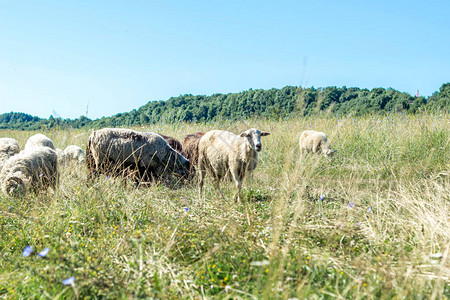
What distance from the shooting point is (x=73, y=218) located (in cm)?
408

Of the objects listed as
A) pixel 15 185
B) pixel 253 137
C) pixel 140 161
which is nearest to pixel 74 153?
pixel 15 185

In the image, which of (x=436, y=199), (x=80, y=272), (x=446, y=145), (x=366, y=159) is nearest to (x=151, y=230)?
(x=80, y=272)

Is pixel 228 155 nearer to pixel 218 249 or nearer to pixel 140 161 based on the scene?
pixel 140 161

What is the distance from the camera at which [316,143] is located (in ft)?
30.9

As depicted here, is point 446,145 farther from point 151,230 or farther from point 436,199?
point 151,230

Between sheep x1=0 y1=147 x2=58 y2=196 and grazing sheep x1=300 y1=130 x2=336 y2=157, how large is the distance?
20.8 ft

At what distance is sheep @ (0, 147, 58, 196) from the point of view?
A: 5676 mm

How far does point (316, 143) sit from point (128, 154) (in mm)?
5219

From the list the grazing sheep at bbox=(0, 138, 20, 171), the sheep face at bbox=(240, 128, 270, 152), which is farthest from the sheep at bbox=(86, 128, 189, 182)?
the grazing sheep at bbox=(0, 138, 20, 171)

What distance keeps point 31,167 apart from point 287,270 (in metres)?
5.01

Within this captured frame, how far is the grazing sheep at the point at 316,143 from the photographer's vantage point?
913 centimetres

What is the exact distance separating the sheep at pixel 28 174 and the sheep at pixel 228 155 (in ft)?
8.52

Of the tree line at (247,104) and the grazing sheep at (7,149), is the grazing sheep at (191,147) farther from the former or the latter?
the tree line at (247,104)

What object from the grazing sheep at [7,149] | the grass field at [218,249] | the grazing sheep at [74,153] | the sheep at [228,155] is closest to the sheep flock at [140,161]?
the sheep at [228,155]
